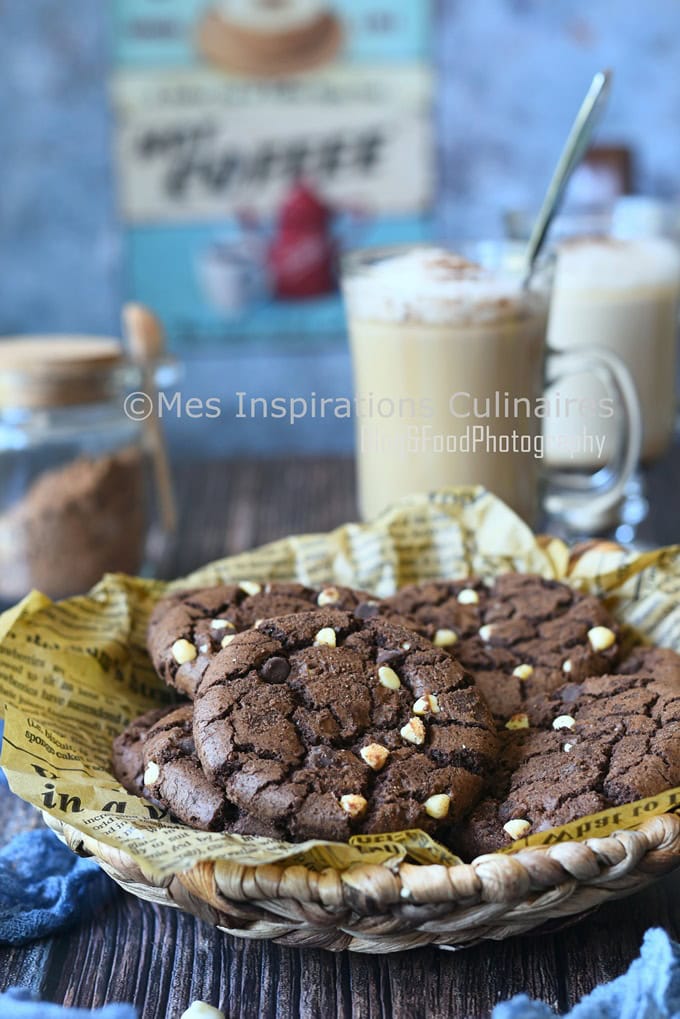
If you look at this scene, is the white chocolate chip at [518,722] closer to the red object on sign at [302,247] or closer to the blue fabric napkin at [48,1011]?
the blue fabric napkin at [48,1011]

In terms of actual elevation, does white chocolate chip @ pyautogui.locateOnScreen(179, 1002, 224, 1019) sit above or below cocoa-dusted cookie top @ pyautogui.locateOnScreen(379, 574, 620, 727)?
below

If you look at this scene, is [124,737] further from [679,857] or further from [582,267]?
[582,267]

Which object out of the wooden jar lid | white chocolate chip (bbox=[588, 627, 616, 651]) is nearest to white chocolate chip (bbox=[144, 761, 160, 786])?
white chocolate chip (bbox=[588, 627, 616, 651])

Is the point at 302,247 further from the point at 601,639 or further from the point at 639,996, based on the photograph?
the point at 639,996

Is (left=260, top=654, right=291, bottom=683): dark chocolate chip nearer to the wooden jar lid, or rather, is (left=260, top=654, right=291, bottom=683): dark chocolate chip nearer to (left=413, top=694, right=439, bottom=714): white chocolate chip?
(left=413, top=694, right=439, bottom=714): white chocolate chip

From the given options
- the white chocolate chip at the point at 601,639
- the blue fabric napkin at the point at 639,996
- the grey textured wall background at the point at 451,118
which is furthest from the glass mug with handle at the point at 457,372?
the grey textured wall background at the point at 451,118

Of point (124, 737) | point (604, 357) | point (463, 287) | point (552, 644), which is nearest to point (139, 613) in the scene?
point (124, 737)
